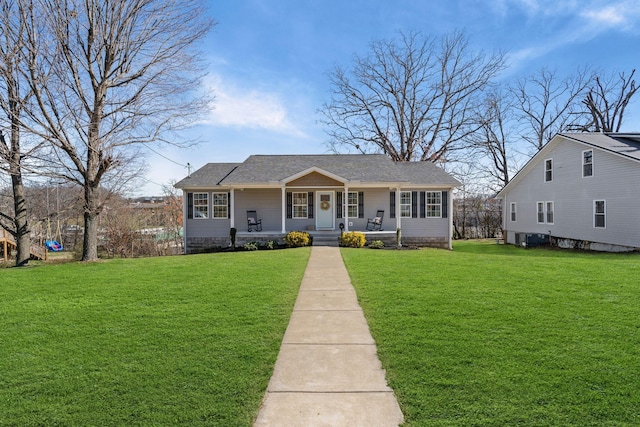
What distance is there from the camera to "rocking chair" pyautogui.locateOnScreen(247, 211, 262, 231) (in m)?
16.9

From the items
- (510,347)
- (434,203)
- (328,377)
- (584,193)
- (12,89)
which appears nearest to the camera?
(328,377)

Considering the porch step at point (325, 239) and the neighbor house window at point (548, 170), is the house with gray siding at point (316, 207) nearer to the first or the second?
the porch step at point (325, 239)

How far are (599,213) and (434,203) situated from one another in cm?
717

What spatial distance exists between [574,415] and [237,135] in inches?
748

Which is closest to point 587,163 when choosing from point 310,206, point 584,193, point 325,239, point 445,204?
point 584,193

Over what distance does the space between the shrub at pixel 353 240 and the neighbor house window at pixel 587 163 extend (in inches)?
441

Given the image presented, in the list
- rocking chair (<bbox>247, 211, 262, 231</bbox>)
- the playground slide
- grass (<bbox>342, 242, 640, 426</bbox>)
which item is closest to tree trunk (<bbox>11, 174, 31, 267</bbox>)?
rocking chair (<bbox>247, 211, 262, 231</bbox>)

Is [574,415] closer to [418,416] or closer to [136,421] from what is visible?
[418,416]

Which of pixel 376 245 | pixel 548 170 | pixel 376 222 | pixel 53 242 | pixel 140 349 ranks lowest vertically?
pixel 140 349

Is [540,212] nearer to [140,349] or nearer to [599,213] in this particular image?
[599,213]

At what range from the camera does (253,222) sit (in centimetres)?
1684

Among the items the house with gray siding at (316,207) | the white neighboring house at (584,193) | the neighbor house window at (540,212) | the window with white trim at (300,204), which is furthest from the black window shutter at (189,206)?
the neighbor house window at (540,212)

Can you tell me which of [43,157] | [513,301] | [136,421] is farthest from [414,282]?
[43,157]

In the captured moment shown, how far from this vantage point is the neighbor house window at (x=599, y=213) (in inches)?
612
